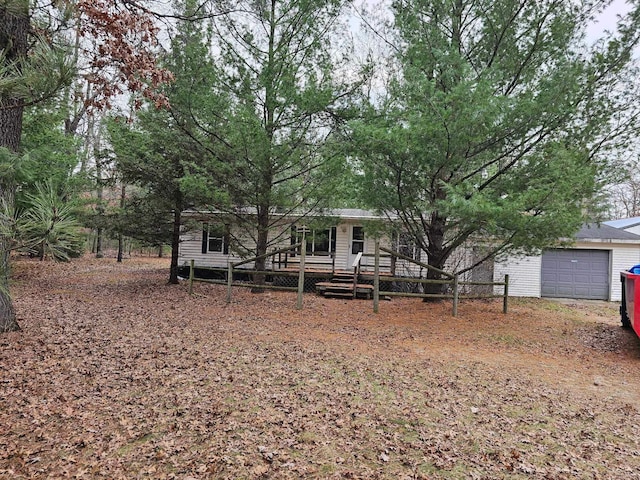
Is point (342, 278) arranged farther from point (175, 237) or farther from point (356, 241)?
point (175, 237)

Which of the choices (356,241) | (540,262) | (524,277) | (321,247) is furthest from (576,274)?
(321,247)

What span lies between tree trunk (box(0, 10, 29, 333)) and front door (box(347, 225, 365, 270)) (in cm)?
1128

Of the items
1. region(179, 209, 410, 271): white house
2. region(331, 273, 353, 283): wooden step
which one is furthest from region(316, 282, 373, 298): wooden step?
region(179, 209, 410, 271): white house

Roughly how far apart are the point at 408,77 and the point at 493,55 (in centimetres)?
263

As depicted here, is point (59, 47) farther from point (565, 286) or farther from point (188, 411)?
point (565, 286)

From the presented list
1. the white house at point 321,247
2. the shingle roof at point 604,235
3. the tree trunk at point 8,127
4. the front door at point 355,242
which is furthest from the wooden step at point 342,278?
the tree trunk at point 8,127

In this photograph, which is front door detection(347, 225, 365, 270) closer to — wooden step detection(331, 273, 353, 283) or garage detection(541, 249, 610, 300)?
wooden step detection(331, 273, 353, 283)

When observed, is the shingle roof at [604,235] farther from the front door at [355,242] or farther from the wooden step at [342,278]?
the wooden step at [342,278]

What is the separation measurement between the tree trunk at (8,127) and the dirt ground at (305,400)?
0.49m

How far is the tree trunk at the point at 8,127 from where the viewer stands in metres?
3.08

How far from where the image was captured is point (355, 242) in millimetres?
15445

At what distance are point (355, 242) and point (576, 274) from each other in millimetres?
8302

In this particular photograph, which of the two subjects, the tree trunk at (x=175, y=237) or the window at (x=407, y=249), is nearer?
the tree trunk at (x=175, y=237)

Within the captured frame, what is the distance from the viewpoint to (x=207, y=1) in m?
6.84
